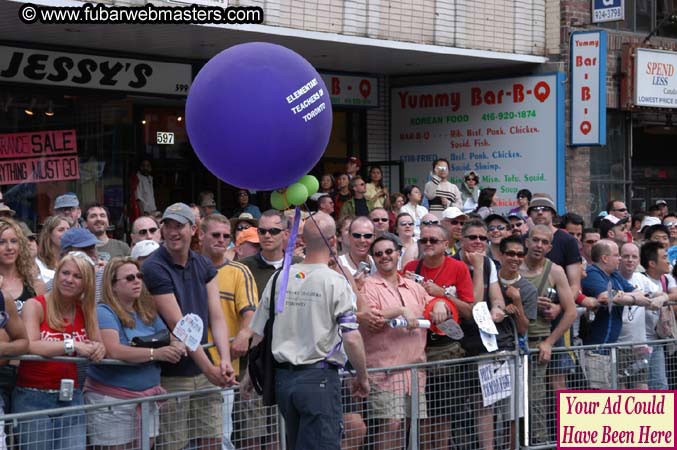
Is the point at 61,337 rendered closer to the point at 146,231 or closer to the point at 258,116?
the point at 258,116

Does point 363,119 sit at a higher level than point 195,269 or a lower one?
higher

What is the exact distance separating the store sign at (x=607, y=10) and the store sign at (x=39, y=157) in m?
7.93

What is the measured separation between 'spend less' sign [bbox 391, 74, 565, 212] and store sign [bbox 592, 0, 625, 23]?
132 cm

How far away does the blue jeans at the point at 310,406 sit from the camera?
240 inches

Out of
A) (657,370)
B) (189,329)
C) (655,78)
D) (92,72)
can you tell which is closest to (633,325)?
(657,370)

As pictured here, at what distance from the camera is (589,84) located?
52.6ft

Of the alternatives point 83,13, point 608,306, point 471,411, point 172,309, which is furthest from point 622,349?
point 83,13

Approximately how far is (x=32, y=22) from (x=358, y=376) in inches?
262

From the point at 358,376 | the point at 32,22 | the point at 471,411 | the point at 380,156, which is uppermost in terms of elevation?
the point at 32,22

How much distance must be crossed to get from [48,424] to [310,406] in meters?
1.40

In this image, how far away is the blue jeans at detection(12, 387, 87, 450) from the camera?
228 inches

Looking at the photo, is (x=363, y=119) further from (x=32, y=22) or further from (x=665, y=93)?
(x=32, y=22)

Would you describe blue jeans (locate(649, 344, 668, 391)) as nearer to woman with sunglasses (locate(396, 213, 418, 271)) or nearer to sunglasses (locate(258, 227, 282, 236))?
woman with sunglasses (locate(396, 213, 418, 271))

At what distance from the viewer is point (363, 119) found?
17.2 m
